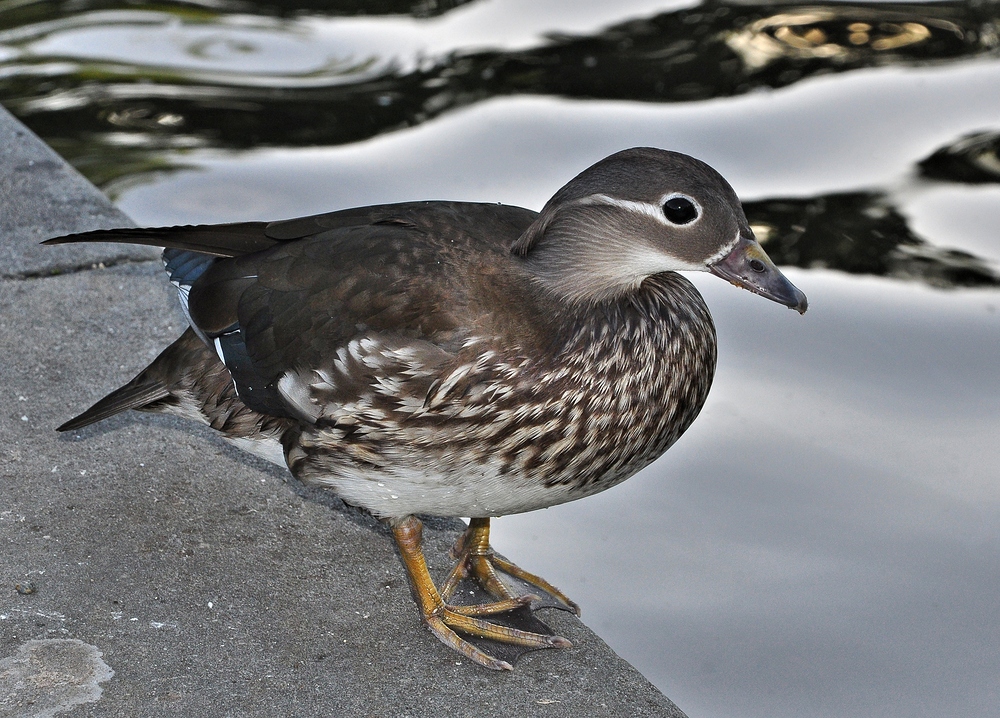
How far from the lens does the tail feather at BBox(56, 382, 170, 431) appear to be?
333 cm

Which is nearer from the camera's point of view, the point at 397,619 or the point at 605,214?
the point at 605,214

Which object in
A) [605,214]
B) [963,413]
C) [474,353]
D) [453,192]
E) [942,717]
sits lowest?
[942,717]

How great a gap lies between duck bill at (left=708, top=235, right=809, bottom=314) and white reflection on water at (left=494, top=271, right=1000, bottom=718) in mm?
1262

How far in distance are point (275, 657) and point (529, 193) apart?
3.21m

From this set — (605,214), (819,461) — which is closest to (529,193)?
(819,461)

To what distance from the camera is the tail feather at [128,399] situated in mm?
3326

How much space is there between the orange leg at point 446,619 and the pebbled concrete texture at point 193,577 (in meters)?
0.03

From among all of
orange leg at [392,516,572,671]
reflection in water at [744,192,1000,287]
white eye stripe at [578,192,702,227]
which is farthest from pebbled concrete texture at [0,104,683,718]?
reflection in water at [744,192,1000,287]

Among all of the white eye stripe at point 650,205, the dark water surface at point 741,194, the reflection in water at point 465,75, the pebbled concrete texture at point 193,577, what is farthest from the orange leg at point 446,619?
the reflection in water at point 465,75

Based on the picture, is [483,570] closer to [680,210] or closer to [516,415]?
[516,415]

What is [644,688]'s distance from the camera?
9.47ft

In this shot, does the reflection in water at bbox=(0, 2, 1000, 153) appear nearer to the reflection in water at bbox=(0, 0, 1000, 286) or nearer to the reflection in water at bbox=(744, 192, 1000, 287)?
the reflection in water at bbox=(0, 0, 1000, 286)

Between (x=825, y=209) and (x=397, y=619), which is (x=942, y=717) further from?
(x=825, y=209)

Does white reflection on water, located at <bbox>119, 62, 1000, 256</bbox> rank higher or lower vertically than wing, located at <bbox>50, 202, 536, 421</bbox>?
lower
